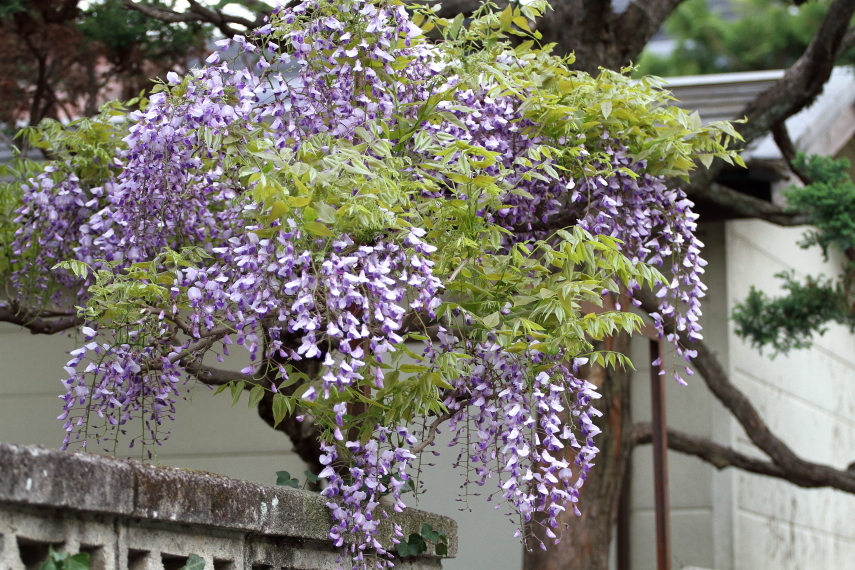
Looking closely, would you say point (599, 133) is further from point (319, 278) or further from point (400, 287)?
point (319, 278)

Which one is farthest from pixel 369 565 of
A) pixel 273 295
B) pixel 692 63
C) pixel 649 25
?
pixel 692 63

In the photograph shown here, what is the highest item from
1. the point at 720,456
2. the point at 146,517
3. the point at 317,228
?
the point at 317,228

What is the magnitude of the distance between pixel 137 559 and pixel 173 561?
0.43 feet

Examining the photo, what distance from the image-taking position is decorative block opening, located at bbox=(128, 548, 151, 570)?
234cm

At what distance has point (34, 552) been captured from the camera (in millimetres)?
2133

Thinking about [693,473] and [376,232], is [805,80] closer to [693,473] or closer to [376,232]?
[693,473]

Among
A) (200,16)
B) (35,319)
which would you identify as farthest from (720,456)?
(35,319)

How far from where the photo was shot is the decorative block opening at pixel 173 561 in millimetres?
2445

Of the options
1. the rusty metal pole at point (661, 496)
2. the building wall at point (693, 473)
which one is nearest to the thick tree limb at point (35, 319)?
the rusty metal pole at point (661, 496)

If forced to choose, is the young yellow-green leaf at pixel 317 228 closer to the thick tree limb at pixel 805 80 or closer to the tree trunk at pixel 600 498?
the tree trunk at pixel 600 498

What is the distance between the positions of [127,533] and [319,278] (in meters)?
0.81

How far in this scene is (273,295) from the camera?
2854mm

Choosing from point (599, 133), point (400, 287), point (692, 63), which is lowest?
point (400, 287)

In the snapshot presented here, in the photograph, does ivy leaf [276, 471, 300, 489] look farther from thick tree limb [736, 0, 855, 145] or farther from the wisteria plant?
thick tree limb [736, 0, 855, 145]
